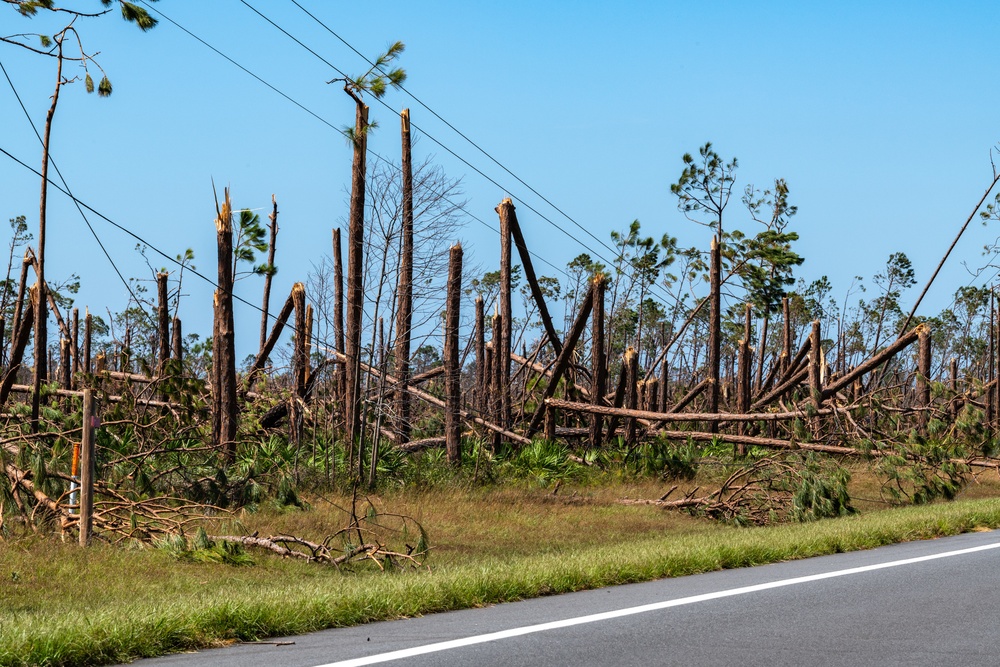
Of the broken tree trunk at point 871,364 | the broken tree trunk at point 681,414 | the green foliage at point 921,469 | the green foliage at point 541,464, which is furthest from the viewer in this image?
the broken tree trunk at point 871,364

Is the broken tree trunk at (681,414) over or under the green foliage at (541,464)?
over

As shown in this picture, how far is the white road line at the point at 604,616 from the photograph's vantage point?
602 centimetres

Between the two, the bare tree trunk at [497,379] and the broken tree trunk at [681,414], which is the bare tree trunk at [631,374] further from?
the bare tree trunk at [497,379]

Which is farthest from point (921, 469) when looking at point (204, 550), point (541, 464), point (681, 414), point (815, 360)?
point (204, 550)

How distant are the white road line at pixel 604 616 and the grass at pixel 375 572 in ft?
3.75

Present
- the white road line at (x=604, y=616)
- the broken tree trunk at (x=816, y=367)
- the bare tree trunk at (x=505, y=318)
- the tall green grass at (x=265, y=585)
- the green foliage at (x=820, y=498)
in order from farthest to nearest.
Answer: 1. the bare tree trunk at (x=505, y=318)
2. the broken tree trunk at (x=816, y=367)
3. the green foliage at (x=820, y=498)
4. the tall green grass at (x=265, y=585)
5. the white road line at (x=604, y=616)

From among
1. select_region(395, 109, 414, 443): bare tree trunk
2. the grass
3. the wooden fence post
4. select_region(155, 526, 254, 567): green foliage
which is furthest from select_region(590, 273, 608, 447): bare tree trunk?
the wooden fence post

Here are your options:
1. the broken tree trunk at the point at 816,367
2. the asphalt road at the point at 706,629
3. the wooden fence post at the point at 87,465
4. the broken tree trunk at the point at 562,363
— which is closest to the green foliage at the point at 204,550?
the wooden fence post at the point at 87,465

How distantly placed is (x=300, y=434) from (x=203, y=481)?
19.3ft

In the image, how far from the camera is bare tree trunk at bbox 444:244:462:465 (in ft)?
66.6

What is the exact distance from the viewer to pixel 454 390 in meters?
20.5

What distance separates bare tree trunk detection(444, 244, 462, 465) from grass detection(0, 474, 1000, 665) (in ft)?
7.70

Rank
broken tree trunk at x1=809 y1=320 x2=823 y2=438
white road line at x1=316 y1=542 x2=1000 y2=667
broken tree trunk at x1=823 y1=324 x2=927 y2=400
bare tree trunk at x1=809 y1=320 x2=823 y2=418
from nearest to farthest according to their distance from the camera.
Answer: white road line at x1=316 y1=542 x2=1000 y2=667, broken tree trunk at x1=823 y1=324 x2=927 y2=400, broken tree trunk at x1=809 y1=320 x2=823 y2=438, bare tree trunk at x1=809 y1=320 x2=823 y2=418

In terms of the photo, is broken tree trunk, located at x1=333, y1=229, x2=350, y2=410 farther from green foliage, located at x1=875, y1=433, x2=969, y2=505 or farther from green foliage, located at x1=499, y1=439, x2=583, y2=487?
green foliage, located at x1=875, y1=433, x2=969, y2=505
